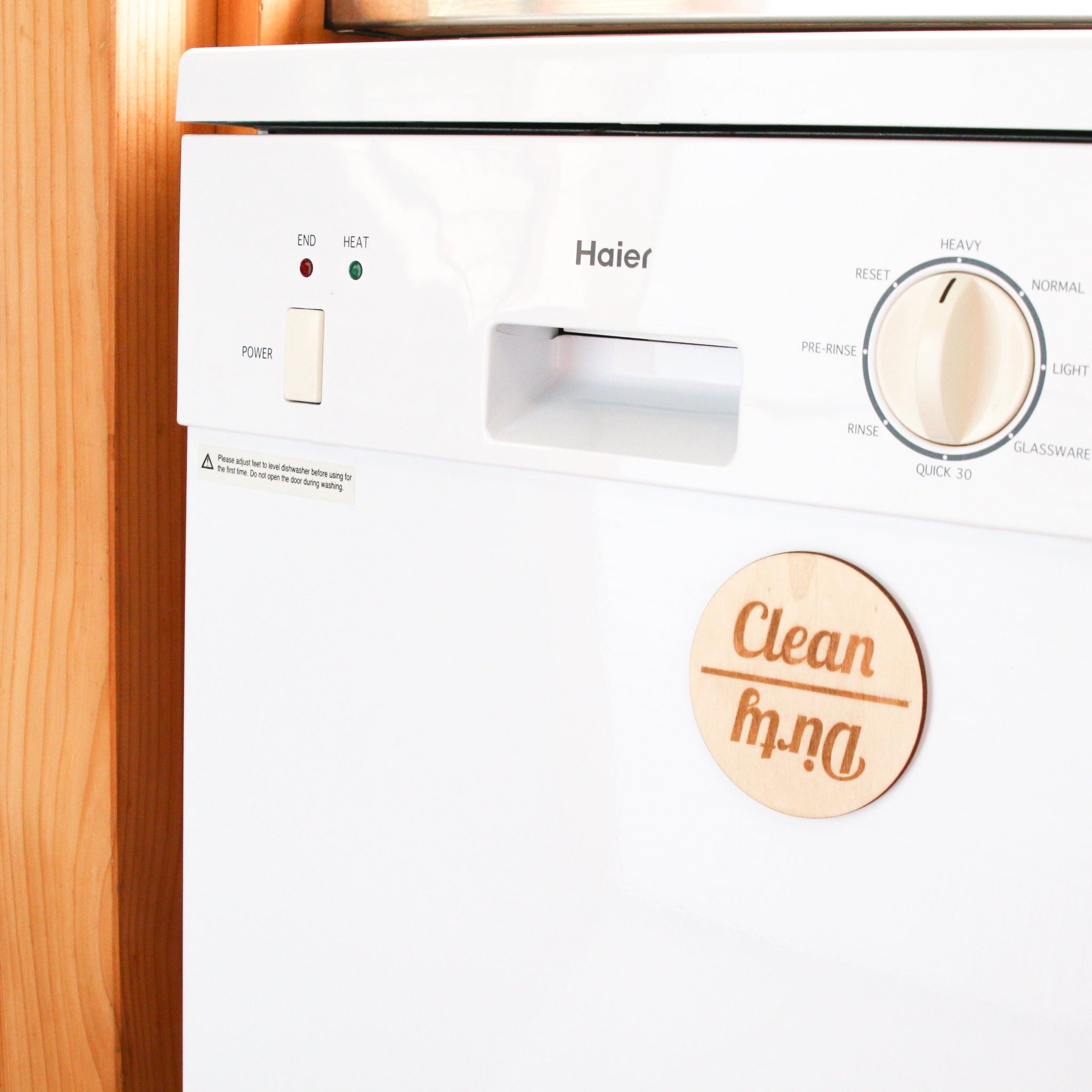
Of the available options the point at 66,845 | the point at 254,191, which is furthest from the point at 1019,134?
the point at 66,845

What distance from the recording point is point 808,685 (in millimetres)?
379

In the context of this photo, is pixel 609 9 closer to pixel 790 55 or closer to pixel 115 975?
pixel 790 55

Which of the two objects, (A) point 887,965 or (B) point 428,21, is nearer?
(A) point 887,965

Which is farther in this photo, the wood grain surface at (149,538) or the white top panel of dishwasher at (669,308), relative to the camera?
the wood grain surface at (149,538)

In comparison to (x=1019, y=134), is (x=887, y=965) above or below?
below

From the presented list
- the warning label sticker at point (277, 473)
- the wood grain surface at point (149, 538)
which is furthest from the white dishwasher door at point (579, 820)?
the wood grain surface at point (149, 538)

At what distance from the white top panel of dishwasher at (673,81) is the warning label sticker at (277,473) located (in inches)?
5.6

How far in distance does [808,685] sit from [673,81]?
217 mm

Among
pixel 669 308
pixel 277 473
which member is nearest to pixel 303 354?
pixel 277 473

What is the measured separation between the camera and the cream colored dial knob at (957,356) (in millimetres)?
340

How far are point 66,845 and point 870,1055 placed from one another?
470 mm

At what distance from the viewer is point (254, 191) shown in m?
0.46

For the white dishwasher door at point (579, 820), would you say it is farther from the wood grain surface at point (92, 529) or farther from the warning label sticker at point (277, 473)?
the wood grain surface at point (92, 529)

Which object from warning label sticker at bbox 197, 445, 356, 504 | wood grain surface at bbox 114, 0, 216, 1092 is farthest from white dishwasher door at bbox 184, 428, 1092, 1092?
wood grain surface at bbox 114, 0, 216, 1092
